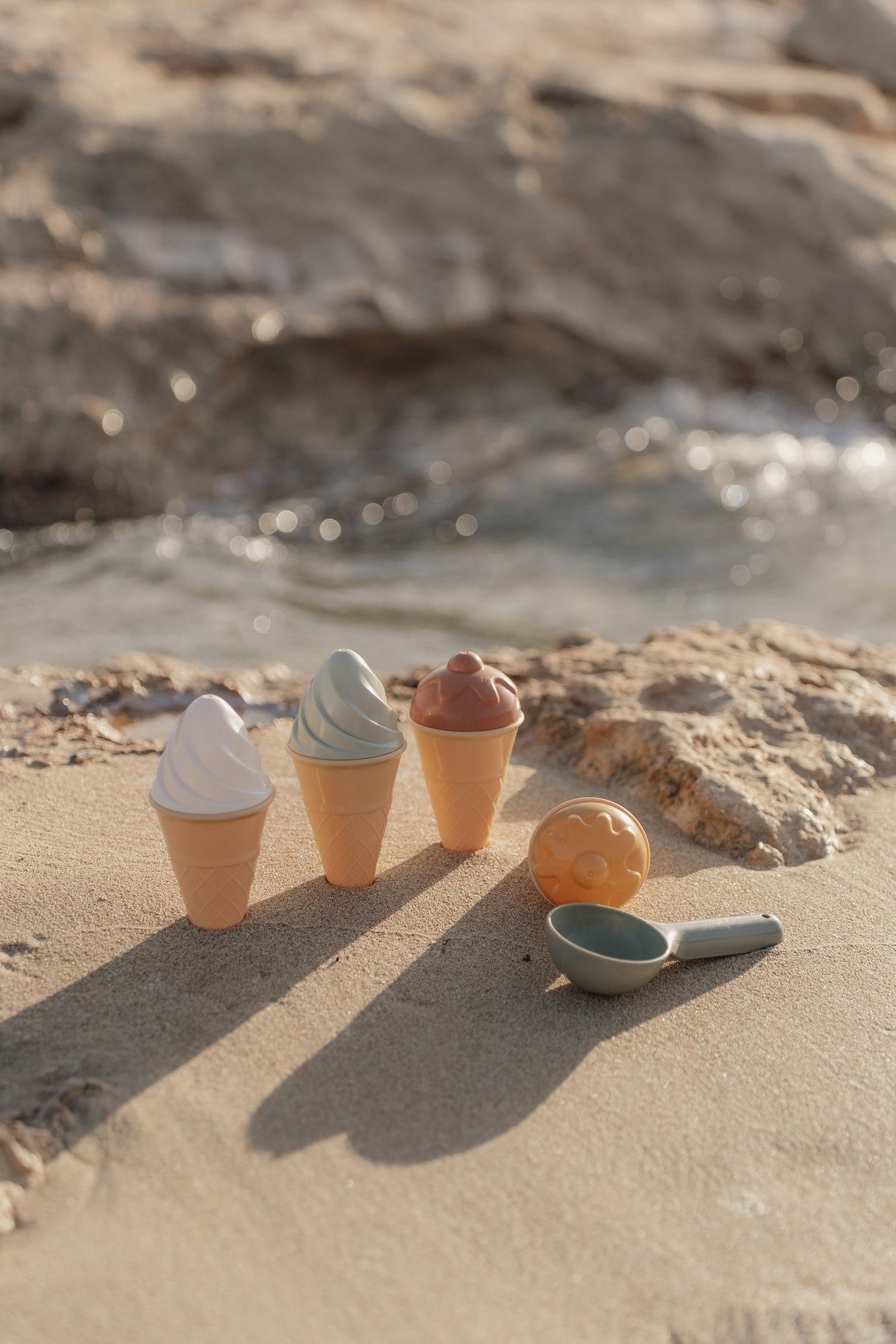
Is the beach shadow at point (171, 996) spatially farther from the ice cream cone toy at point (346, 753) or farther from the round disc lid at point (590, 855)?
the round disc lid at point (590, 855)

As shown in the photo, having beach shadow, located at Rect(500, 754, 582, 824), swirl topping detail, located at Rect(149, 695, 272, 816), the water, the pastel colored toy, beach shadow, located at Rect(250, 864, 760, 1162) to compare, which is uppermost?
swirl topping detail, located at Rect(149, 695, 272, 816)

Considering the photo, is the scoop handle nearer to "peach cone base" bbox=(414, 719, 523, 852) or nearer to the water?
"peach cone base" bbox=(414, 719, 523, 852)

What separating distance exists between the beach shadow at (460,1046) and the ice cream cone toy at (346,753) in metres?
0.25

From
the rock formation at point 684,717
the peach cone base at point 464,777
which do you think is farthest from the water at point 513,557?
the peach cone base at point 464,777

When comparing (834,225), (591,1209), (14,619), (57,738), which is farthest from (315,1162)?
(834,225)

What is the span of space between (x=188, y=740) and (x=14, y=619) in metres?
3.33

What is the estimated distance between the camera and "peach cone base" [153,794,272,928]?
1814 millimetres

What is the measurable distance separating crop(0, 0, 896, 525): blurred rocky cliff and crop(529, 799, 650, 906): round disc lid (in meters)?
4.73

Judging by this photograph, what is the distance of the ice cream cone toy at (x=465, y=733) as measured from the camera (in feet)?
6.72

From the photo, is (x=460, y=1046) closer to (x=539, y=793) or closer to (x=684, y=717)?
(x=539, y=793)

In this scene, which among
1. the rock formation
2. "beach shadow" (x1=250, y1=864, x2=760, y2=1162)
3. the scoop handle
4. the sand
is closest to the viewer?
the sand

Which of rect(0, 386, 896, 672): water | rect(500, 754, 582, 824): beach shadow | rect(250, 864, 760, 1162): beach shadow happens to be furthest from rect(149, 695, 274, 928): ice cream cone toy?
rect(0, 386, 896, 672): water

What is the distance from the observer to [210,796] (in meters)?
1.81

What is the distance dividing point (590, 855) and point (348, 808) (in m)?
0.43
